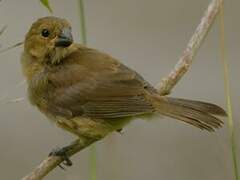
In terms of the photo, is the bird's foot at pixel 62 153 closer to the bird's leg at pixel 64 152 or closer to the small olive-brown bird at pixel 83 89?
the bird's leg at pixel 64 152

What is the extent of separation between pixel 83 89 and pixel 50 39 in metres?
0.31

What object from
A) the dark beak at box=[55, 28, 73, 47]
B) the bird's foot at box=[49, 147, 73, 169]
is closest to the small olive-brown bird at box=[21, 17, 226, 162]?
the dark beak at box=[55, 28, 73, 47]

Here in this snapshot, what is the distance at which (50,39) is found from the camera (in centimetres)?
580

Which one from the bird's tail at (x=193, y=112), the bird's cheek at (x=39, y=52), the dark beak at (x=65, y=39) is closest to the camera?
the bird's tail at (x=193, y=112)

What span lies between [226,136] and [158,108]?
4.01 ft

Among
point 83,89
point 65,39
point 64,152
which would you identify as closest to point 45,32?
point 65,39

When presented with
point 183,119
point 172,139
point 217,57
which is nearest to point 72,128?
point 183,119

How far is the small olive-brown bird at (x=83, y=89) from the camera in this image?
555 cm

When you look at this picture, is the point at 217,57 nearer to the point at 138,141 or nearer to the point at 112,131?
the point at 138,141

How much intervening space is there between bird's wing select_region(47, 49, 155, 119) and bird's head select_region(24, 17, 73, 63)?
6 centimetres

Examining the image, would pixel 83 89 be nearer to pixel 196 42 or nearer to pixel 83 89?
pixel 83 89

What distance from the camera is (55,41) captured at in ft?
18.9

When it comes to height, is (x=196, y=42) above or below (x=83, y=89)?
above

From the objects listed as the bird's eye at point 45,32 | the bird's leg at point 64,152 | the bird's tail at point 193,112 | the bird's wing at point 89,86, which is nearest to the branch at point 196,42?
the bird's tail at point 193,112
